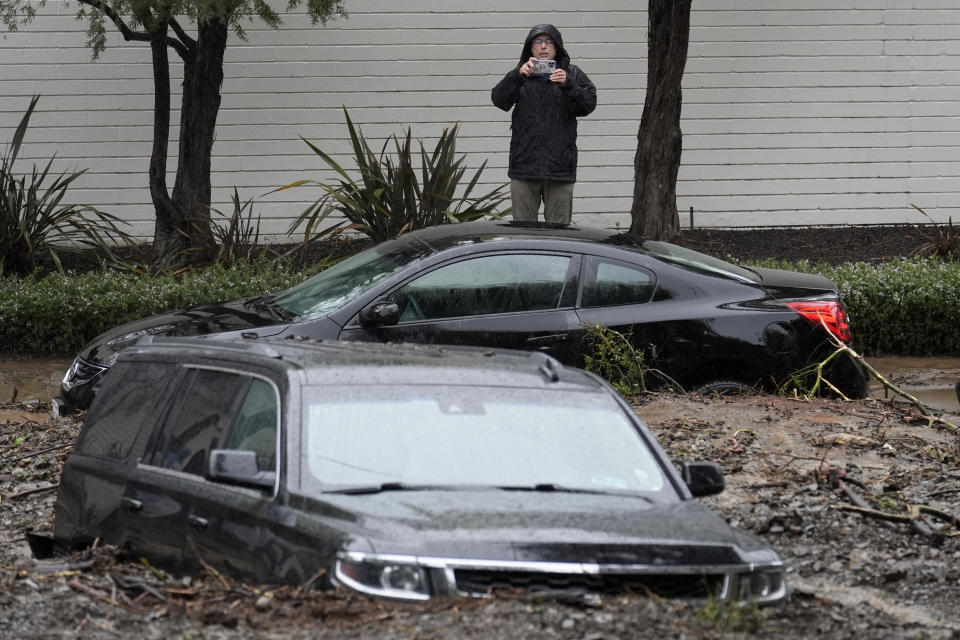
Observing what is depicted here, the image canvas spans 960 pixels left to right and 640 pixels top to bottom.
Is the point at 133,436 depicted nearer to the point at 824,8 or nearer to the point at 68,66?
the point at 68,66

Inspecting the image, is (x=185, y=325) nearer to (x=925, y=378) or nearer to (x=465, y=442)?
(x=465, y=442)

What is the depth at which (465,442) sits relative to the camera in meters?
4.50

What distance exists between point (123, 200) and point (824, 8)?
8523 millimetres

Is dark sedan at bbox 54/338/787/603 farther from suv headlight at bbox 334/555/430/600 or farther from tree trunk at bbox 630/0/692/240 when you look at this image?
tree trunk at bbox 630/0/692/240

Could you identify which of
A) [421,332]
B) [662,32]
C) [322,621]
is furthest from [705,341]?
[662,32]

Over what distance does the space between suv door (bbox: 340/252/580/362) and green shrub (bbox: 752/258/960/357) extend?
13.3 feet

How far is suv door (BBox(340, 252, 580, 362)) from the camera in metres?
8.08

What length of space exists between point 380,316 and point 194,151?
6.73 metres

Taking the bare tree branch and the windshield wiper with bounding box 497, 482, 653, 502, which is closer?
the windshield wiper with bounding box 497, 482, 653, 502

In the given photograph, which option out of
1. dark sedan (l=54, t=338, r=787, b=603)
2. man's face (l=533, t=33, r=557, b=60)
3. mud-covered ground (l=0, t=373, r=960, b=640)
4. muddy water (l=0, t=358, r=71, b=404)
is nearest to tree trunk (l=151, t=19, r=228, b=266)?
muddy water (l=0, t=358, r=71, b=404)

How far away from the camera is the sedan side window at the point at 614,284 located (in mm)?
8312

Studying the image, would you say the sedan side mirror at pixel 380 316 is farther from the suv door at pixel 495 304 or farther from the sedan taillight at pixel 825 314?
the sedan taillight at pixel 825 314

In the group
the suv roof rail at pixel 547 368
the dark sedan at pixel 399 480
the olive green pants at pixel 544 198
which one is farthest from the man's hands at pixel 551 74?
the suv roof rail at pixel 547 368

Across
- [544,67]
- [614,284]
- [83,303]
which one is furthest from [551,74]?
[83,303]
